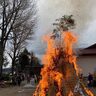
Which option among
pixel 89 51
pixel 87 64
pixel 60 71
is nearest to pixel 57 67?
pixel 60 71

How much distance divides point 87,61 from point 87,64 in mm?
599

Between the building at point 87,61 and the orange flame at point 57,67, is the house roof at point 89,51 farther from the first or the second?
the orange flame at point 57,67

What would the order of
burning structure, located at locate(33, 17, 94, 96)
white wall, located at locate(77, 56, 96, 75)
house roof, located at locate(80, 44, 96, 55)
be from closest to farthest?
burning structure, located at locate(33, 17, 94, 96) < white wall, located at locate(77, 56, 96, 75) < house roof, located at locate(80, 44, 96, 55)

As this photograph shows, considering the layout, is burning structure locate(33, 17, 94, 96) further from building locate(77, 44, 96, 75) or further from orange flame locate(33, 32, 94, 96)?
building locate(77, 44, 96, 75)

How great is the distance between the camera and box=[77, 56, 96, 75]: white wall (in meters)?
48.8

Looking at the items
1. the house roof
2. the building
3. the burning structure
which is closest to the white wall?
the building

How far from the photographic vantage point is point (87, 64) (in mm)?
48906

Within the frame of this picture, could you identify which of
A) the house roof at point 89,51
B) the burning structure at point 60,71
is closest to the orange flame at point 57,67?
the burning structure at point 60,71

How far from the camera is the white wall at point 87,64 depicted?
160 ft

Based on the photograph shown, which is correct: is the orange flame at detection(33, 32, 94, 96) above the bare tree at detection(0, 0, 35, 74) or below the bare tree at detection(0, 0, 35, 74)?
below

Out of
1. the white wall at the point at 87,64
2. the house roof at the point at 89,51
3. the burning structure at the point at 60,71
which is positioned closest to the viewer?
the burning structure at the point at 60,71

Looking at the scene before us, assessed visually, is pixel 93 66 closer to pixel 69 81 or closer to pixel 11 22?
pixel 11 22

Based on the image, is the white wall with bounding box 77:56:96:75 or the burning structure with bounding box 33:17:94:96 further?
the white wall with bounding box 77:56:96:75

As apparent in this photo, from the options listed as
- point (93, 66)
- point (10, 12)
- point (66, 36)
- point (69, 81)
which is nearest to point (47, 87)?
point (69, 81)
